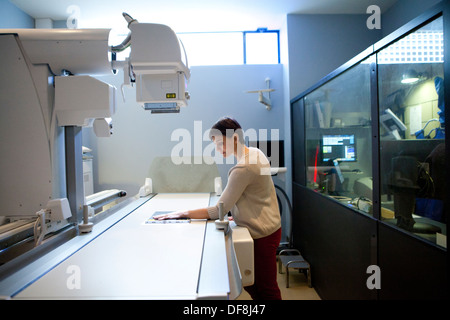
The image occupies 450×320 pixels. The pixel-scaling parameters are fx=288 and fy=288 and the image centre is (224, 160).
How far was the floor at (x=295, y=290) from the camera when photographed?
8.59 ft

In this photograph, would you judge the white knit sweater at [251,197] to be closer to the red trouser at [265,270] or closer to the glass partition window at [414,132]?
the red trouser at [265,270]

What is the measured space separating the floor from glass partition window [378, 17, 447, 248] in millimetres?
1388

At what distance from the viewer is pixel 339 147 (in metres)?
2.37

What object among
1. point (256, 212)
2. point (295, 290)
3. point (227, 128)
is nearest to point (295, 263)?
point (295, 290)

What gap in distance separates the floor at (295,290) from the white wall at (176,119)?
1.74m

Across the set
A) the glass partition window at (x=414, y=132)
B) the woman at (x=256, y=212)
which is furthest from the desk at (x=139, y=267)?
the glass partition window at (x=414, y=132)

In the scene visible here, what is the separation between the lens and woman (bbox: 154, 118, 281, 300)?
1.64 meters

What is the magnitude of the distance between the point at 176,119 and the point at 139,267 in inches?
113

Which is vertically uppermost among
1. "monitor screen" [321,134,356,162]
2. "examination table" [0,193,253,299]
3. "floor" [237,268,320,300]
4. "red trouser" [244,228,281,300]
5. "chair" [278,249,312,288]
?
"monitor screen" [321,134,356,162]

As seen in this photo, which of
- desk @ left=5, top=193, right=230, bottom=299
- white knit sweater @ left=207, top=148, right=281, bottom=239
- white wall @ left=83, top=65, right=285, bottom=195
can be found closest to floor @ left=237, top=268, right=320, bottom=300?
white knit sweater @ left=207, top=148, right=281, bottom=239

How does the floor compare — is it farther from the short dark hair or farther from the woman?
the short dark hair

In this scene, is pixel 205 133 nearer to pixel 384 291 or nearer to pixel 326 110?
pixel 326 110

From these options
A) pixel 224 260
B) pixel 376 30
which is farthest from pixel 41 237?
pixel 376 30

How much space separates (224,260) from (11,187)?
1052mm
